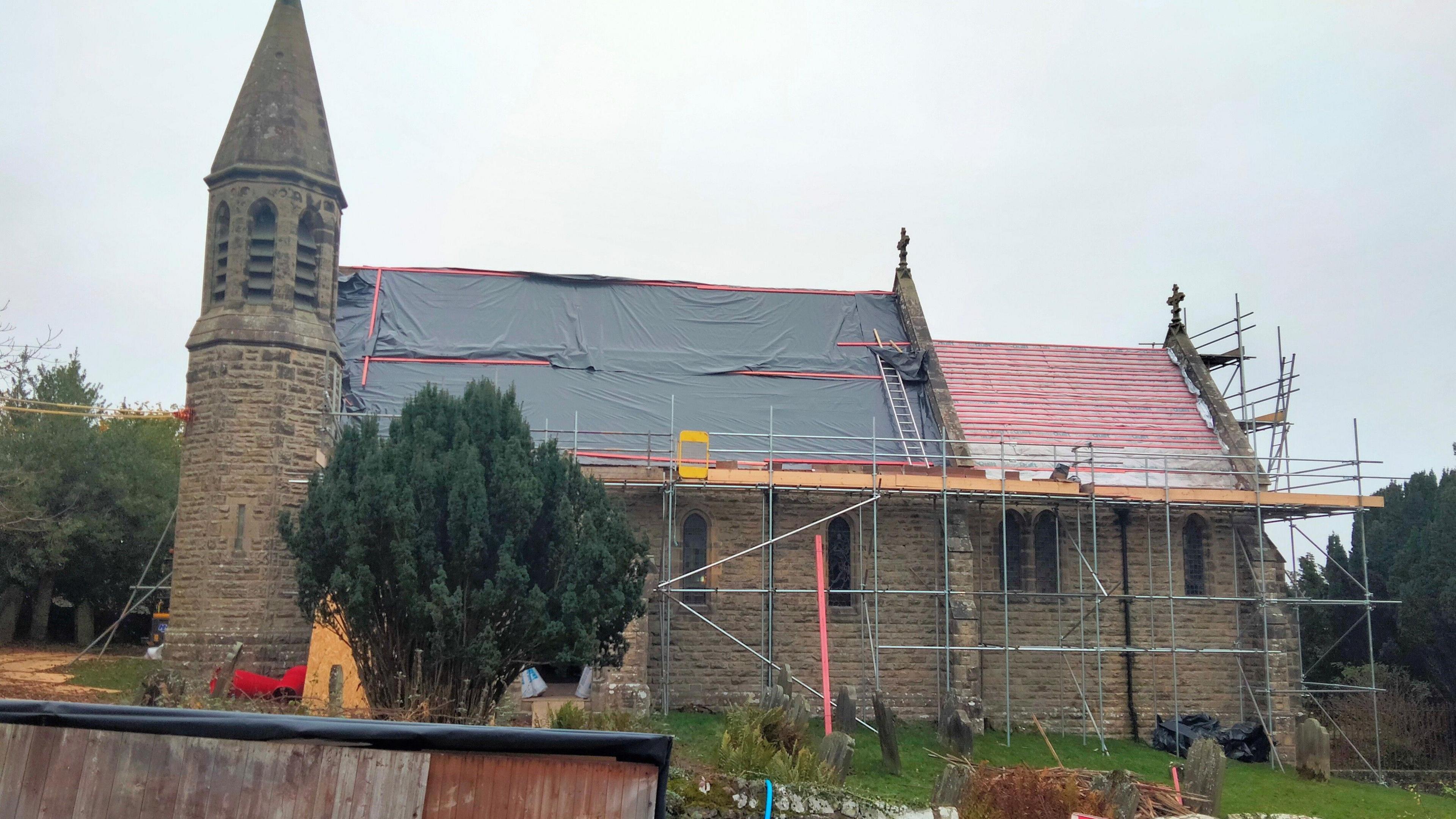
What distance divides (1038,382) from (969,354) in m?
1.61

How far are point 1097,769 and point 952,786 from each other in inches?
249

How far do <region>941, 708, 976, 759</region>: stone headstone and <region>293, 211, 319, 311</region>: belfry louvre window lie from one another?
1157 centimetres

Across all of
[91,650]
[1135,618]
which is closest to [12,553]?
[91,650]

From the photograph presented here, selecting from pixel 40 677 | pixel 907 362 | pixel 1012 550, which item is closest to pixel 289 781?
pixel 40 677

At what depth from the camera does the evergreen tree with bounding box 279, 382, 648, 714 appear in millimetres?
13406

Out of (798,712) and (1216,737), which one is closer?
(798,712)

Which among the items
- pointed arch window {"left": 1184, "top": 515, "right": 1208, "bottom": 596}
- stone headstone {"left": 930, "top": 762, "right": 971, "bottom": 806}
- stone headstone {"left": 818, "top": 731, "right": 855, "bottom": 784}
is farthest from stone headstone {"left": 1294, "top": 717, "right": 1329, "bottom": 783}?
stone headstone {"left": 818, "top": 731, "right": 855, "bottom": 784}

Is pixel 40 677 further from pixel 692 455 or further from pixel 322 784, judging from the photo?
pixel 322 784

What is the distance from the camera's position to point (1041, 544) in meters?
21.2

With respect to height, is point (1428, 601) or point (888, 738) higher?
point (1428, 601)

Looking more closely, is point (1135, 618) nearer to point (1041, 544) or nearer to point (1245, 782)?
point (1041, 544)

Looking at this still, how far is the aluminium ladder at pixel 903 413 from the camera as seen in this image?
67.2 feet

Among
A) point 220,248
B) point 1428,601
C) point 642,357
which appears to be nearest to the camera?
point 220,248

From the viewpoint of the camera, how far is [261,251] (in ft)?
59.7
